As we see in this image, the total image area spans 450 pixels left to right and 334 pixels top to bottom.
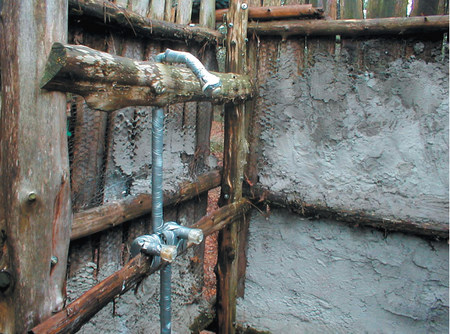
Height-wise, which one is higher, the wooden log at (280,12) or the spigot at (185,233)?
the wooden log at (280,12)

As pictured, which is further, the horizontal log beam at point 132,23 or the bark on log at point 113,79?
the horizontal log beam at point 132,23

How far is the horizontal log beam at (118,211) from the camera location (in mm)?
1790

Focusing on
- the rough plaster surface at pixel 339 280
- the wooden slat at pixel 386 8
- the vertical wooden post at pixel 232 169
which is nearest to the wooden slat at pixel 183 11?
the vertical wooden post at pixel 232 169

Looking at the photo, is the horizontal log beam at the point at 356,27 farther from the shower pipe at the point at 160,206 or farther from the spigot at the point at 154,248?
the spigot at the point at 154,248

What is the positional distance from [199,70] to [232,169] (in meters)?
1.16

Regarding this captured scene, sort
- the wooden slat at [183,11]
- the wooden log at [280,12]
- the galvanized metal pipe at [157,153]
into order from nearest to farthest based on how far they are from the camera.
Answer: the galvanized metal pipe at [157,153], the wooden slat at [183,11], the wooden log at [280,12]

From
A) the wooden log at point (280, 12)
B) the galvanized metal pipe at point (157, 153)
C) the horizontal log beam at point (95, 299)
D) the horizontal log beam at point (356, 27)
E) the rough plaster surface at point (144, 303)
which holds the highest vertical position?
the wooden log at point (280, 12)

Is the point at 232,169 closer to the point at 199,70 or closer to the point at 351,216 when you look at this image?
the point at 351,216

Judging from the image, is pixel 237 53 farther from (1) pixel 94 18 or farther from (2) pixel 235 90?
(1) pixel 94 18

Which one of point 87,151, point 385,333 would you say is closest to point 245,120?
point 87,151

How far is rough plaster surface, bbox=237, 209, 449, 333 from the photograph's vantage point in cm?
263

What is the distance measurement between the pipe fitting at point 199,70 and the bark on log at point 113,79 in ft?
0.21

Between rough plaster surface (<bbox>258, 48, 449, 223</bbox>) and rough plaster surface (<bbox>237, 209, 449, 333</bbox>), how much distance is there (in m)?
0.25

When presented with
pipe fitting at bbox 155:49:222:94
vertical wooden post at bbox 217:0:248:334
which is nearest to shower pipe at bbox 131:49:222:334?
pipe fitting at bbox 155:49:222:94
